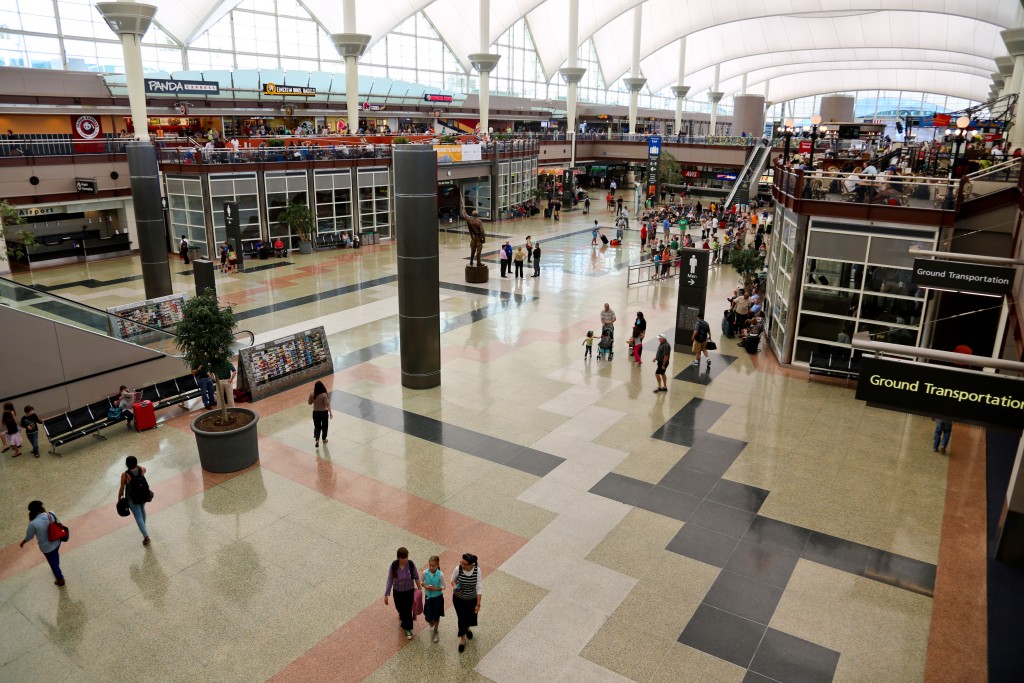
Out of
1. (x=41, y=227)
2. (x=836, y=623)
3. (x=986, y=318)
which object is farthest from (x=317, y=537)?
(x=41, y=227)

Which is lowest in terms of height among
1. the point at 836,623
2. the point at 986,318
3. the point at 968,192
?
the point at 836,623

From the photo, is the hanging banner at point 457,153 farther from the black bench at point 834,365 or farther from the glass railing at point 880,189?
the black bench at point 834,365

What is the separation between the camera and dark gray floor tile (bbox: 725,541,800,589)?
9117mm

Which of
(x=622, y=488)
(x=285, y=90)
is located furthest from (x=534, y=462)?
(x=285, y=90)

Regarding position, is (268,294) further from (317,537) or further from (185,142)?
(317,537)

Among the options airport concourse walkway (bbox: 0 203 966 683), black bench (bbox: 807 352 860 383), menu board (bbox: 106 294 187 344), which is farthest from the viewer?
black bench (bbox: 807 352 860 383)

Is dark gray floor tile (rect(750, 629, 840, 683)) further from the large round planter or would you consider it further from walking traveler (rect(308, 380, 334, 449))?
the large round planter

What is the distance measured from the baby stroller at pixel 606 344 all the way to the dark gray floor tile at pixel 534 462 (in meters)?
5.52

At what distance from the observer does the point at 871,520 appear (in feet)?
34.4

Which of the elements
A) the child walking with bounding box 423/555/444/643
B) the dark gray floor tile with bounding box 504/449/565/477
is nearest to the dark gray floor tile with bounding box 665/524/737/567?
the dark gray floor tile with bounding box 504/449/565/477

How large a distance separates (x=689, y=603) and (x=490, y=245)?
28.1 meters

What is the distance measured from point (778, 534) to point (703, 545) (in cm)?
122

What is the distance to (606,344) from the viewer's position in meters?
17.5

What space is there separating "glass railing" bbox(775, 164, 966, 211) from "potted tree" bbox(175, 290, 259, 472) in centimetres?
1320
